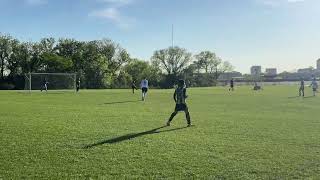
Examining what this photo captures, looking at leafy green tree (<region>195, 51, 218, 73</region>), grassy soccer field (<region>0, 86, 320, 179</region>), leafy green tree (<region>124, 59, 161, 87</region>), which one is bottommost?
grassy soccer field (<region>0, 86, 320, 179</region>)

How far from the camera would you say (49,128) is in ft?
52.9

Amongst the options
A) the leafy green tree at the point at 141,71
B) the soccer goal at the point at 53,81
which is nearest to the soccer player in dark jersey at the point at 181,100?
the soccer goal at the point at 53,81

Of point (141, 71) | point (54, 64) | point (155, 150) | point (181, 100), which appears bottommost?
point (155, 150)

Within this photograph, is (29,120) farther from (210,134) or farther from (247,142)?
(247,142)

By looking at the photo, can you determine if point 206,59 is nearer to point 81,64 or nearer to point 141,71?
point 141,71

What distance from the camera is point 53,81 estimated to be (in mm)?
71312

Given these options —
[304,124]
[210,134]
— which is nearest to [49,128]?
[210,134]

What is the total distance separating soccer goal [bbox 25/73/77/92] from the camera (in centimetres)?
6869

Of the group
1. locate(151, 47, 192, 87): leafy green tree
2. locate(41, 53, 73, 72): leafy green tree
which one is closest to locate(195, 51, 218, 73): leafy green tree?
locate(151, 47, 192, 87): leafy green tree

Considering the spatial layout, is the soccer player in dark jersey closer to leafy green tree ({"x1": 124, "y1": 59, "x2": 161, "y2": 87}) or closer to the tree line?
the tree line

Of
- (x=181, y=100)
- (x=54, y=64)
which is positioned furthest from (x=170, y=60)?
(x=181, y=100)

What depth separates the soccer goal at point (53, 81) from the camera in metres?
68.7

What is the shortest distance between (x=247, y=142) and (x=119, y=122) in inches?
252

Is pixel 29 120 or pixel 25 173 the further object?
pixel 29 120
